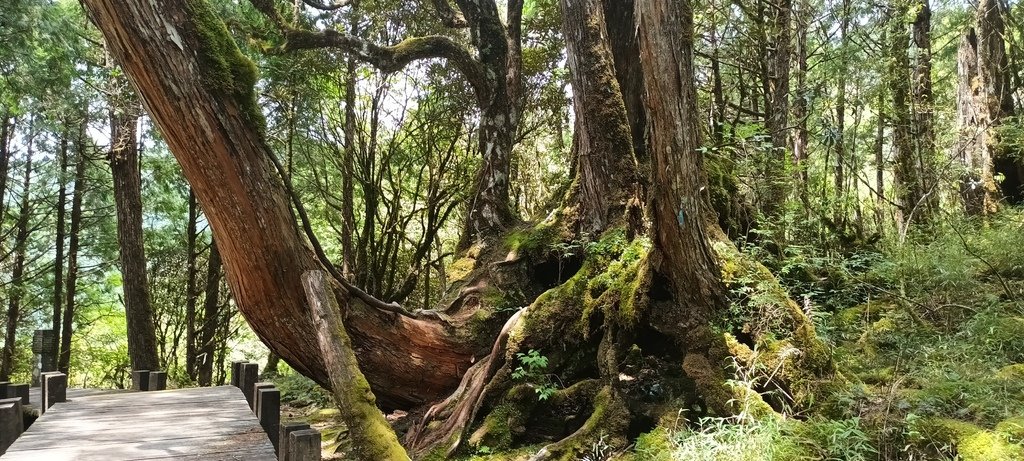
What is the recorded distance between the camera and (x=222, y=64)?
16.0ft

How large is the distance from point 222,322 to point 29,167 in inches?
224

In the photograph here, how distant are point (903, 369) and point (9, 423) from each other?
6908 mm

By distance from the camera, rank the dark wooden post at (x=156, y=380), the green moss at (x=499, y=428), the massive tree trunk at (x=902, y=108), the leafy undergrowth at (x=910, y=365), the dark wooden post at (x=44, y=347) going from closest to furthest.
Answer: the leafy undergrowth at (x=910, y=365) < the green moss at (x=499, y=428) < the dark wooden post at (x=156, y=380) < the dark wooden post at (x=44, y=347) < the massive tree trunk at (x=902, y=108)

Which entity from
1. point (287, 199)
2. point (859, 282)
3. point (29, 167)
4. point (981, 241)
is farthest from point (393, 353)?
point (29, 167)

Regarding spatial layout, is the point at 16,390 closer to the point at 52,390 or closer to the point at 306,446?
the point at 52,390

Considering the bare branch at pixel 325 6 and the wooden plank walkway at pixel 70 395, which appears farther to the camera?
the bare branch at pixel 325 6

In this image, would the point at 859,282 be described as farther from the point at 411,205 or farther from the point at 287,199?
the point at 411,205

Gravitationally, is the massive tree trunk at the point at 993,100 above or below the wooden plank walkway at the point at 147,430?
above

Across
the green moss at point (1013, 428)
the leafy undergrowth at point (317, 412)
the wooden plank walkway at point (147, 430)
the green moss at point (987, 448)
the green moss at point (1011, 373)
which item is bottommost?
the leafy undergrowth at point (317, 412)

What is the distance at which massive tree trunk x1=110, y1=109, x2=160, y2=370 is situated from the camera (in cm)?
980

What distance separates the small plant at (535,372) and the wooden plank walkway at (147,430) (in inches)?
87.3

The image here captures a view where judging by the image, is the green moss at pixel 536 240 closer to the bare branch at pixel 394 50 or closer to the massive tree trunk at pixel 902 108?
the bare branch at pixel 394 50

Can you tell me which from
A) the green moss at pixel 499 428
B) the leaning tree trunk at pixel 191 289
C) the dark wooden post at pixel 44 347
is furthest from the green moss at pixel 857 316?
the leaning tree trunk at pixel 191 289

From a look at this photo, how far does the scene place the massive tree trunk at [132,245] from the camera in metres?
9.80
